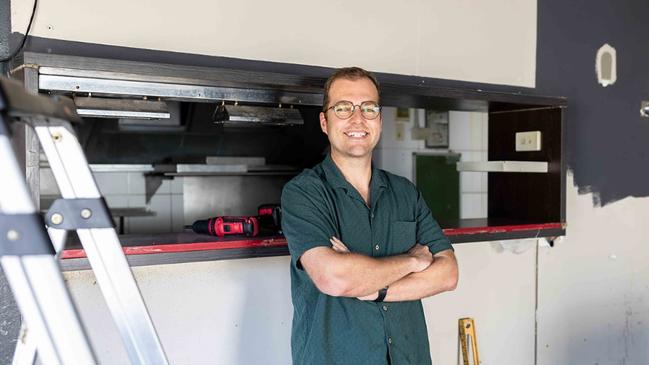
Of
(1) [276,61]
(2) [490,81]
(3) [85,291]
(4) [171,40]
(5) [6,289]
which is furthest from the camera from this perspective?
(2) [490,81]

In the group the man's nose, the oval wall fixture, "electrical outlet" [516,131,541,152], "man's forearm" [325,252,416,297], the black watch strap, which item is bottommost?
the black watch strap

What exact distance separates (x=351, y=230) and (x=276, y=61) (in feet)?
2.26

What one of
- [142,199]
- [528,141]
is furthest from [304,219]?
[142,199]

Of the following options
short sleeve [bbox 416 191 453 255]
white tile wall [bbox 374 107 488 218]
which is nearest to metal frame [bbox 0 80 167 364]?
short sleeve [bbox 416 191 453 255]

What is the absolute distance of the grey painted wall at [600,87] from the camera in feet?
9.01

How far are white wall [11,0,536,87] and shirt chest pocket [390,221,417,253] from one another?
695 mm

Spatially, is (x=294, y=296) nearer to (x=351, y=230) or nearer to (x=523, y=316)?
(x=351, y=230)

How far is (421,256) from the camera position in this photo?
169 cm

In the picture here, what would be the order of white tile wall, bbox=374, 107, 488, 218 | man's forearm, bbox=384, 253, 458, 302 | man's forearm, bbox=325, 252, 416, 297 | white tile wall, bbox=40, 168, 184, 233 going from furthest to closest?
white tile wall, bbox=374, 107, 488, 218
white tile wall, bbox=40, 168, 184, 233
man's forearm, bbox=384, 253, 458, 302
man's forearm, bbox=325, 252, 416, 297

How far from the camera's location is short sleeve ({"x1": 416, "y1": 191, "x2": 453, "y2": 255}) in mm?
1785

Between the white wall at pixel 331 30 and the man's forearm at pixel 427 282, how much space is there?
2.70 feet

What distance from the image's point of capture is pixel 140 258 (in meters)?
1.73

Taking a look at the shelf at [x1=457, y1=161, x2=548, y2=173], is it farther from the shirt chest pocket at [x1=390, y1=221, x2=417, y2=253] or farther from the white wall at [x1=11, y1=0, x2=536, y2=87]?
the shirt chest pocket at [x1=390, y1=221, x2=417, y2=253]

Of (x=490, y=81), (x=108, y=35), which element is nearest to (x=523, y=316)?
(x=490, y=81)
